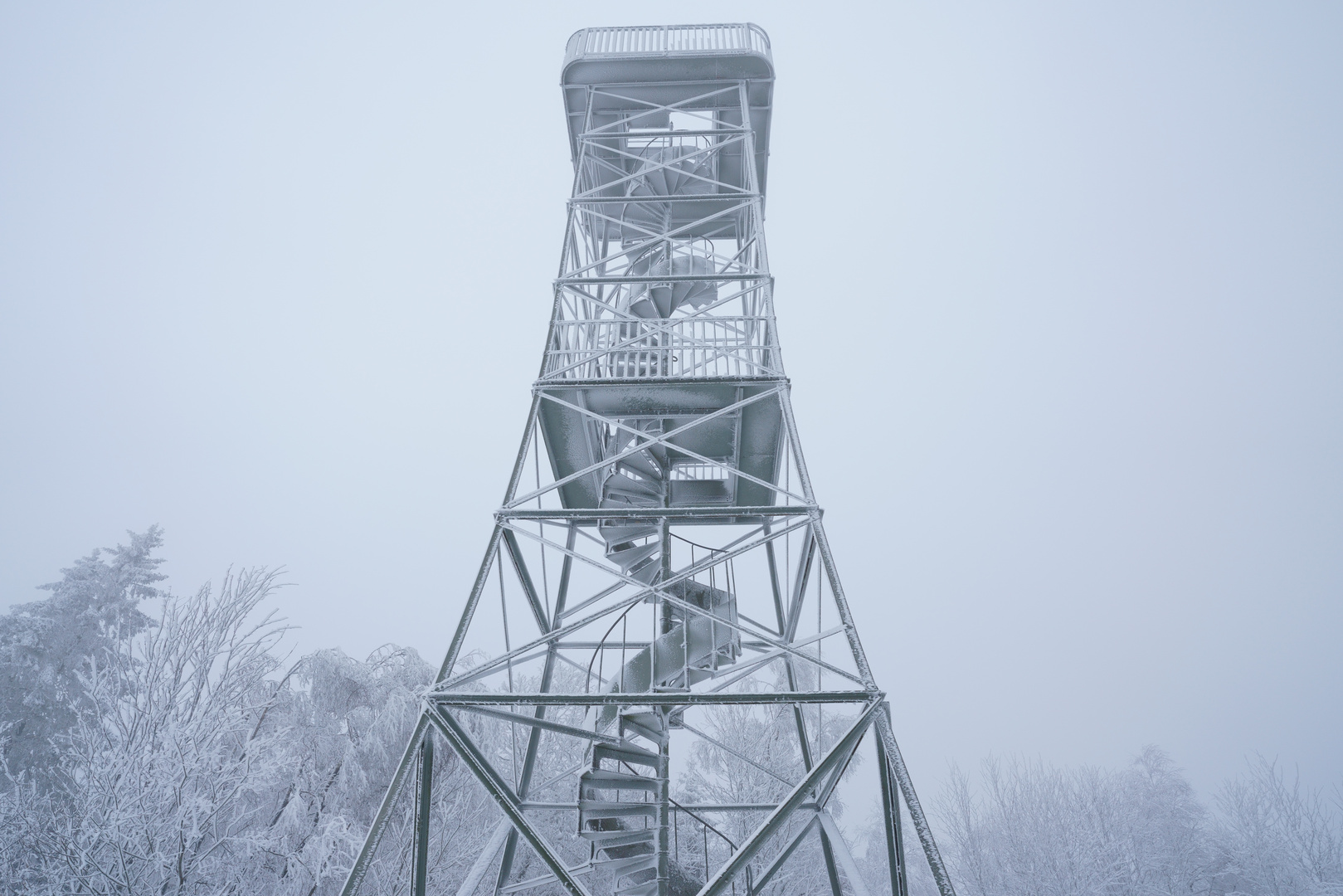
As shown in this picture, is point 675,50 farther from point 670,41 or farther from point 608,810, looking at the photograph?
point 608,810

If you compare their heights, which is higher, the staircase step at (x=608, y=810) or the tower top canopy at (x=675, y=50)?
the tower top canopy at (x=675, y=50)

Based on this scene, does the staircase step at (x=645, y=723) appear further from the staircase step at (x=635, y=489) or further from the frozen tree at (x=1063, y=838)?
the frozen tree at (x=1063, y=838)

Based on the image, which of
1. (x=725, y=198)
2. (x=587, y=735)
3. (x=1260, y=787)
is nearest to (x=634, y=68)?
(x=725, y=198)

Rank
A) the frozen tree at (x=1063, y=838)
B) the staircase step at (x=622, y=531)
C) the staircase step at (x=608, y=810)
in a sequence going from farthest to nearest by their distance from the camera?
the frozen tree at (x=1063, y=838), the staircase step at (x=622, y=531), the staircase step at (x=608, y=810)

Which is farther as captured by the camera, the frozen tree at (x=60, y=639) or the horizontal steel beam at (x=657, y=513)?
the frozen tree at (x=60, y=639)

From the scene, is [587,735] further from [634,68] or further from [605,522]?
[634,68]

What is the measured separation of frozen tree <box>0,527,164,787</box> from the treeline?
4 centimetres

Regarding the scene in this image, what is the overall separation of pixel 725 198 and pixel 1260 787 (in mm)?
20152

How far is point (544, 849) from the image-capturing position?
448 cm

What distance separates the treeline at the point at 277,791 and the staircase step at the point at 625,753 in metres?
1.25

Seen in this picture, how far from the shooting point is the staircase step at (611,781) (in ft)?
18.4

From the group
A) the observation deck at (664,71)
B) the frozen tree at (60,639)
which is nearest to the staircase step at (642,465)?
the observation deck at (664,71)

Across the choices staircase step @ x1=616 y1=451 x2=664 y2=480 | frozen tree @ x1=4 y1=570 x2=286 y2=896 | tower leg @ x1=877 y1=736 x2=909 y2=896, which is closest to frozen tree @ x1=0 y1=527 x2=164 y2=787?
frozen tree @ x1=4 y1=570 x2=286 y2=896

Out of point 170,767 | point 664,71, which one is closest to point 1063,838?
point 170,767
